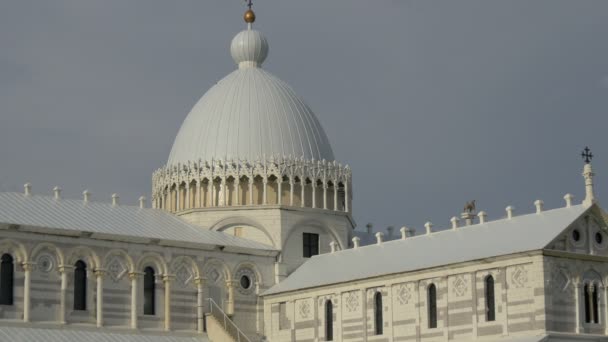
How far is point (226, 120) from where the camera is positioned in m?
70.8

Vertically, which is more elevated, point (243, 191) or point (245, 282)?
point (243, 191)

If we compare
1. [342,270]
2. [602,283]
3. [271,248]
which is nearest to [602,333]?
[602,283]

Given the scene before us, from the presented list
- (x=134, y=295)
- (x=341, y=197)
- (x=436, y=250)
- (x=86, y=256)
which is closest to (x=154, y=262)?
(x=134, y=295)

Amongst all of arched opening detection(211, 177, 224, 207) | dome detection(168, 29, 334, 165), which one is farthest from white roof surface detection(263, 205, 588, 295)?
dome detection(168, 29, 334, 165)

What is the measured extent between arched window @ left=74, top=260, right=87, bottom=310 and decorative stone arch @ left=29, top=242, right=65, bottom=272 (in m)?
1.07

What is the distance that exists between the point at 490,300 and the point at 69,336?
60.9 ft

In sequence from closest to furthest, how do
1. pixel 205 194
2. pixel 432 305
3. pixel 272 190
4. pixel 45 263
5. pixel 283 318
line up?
pixel 432 305 → pixel 45 263 → pixel 283 318 → pixel 272 190 → pixel 205 194

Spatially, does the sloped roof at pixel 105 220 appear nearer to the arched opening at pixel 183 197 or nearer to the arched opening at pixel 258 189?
the arched opening at pixel 183 197

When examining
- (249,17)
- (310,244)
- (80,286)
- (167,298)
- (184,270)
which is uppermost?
(249,17)

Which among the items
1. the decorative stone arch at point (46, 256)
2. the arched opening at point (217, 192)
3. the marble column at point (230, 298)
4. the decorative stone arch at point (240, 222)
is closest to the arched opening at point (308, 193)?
the decorative stone arch at point (240, 222)

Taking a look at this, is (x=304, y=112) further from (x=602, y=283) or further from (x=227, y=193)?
(x=602, y=283)

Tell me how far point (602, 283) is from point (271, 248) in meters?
18.8

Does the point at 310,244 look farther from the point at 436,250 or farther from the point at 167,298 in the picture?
the point at 436,250

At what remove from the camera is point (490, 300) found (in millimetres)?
55219
